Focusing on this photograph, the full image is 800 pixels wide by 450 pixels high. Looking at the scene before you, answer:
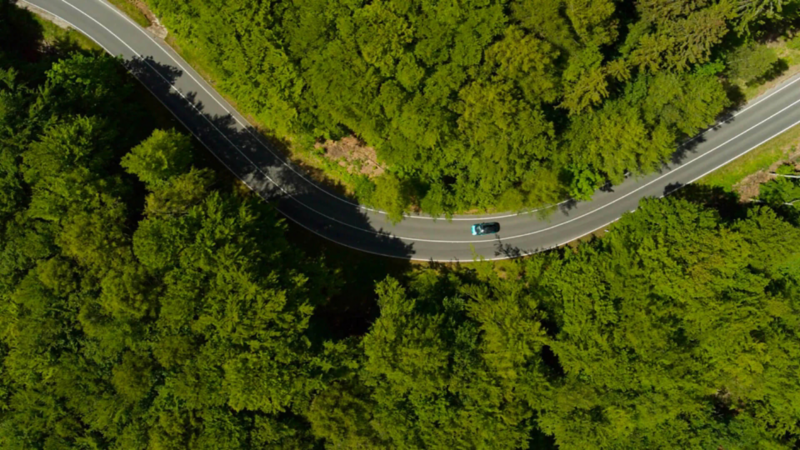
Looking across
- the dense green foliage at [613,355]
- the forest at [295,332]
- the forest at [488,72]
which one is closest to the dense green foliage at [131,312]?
the forest at [295,332]

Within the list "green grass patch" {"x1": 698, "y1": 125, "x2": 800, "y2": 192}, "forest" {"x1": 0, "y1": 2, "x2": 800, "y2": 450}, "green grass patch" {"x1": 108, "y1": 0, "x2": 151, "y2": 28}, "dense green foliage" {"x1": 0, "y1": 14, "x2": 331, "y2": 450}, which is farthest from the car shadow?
"green grass patch" {"x1": 698, "y1": 125, "x2": 800, "y2": 192}

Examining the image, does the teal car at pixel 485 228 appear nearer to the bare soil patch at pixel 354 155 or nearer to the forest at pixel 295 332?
the forest at pixel 295 332

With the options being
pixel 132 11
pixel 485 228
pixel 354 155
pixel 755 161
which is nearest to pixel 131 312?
pixel 354 155

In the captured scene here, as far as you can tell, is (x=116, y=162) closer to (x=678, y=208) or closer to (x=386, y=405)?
(x=386, y=405)

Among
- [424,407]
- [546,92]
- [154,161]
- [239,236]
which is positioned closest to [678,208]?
[546,92]

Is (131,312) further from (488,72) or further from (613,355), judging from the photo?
(613,355)
